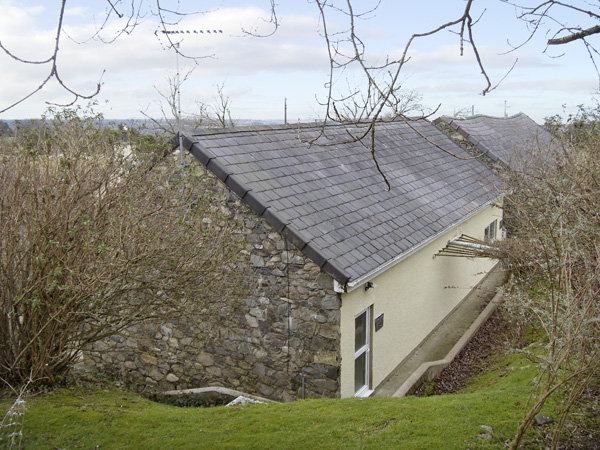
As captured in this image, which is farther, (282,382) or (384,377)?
(384,377)

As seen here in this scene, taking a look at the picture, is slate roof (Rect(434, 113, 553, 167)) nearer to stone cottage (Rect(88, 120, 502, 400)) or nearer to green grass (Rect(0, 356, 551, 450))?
stone cottage (Rect(88, 120, 502, 400))

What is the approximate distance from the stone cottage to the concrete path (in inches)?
10.0

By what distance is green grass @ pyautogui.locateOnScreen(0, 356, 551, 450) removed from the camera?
243 inches

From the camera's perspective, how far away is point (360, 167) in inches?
504

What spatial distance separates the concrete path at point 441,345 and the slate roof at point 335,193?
2308mm

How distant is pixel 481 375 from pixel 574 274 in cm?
447

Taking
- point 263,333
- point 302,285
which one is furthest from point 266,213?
point 263,333

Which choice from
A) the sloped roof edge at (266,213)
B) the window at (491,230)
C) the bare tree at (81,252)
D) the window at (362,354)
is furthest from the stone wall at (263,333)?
the window at (491,230)

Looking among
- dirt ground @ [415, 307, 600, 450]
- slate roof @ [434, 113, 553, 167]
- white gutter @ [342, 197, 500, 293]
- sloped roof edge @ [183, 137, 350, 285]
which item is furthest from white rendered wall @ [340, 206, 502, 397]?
slate roof @ [434, 113, 553, 167]

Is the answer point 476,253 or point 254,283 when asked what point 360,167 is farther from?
point 254,283

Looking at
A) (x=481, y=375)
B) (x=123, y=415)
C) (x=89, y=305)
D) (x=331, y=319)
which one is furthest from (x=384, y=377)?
(x=89, y=305)

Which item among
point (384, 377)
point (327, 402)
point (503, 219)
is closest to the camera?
point (327, 402)

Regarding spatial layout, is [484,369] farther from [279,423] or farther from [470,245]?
[279,423]

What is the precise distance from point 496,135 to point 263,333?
1832 cm
